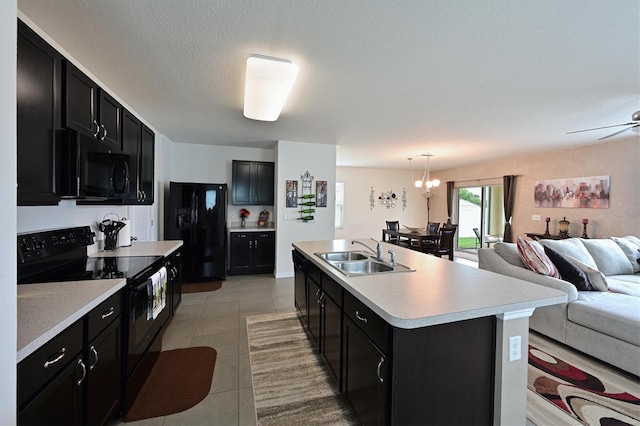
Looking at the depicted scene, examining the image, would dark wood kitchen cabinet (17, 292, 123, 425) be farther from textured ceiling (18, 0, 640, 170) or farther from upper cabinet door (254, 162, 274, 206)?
upper cabinet door (254, 162, 274, 206)

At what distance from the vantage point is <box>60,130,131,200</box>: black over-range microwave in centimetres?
152

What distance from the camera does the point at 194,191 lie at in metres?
4.56

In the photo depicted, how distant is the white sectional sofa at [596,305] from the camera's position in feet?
6.99

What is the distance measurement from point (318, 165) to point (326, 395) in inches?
157

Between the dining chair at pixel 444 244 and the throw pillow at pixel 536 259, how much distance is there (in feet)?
8.91

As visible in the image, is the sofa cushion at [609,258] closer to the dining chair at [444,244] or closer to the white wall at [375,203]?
the dining chair at [444,244]

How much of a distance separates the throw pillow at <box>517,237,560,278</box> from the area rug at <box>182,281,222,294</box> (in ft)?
13.9

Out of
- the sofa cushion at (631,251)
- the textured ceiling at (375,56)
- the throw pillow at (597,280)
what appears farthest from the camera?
the sofa cushion at (631,251)

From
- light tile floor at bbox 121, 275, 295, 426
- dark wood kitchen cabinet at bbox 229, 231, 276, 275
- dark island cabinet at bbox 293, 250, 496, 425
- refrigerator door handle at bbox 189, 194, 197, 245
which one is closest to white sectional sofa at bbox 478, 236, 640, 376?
dark island cabinet at bbox 293, 250, 496, 425

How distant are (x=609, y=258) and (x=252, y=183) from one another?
5597 millimetres

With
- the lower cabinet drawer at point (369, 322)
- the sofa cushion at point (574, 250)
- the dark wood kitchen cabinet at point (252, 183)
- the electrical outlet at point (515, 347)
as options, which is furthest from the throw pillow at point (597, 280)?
the dark wood kitchen cabinet at point (252, 183)

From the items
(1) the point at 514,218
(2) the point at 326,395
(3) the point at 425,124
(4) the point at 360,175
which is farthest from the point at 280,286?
(1) the point at 514,218

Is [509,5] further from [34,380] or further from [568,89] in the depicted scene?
[34,380]

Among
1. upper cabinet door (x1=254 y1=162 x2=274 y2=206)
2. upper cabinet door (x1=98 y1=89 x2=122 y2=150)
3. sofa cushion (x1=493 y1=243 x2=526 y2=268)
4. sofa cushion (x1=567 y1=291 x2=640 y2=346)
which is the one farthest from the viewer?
upper cabinet door (x1=254 y1=162 x2=274 y2=206)
